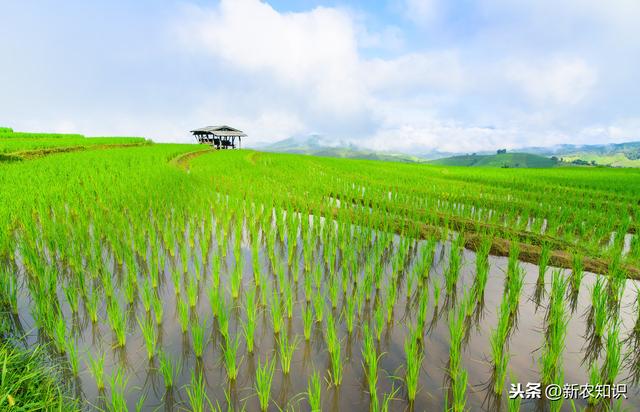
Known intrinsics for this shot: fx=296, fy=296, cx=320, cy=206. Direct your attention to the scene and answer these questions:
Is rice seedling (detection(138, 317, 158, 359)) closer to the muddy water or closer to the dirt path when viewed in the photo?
the muddy water

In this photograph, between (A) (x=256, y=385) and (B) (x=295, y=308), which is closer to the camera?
(A) (x=256, y=385)

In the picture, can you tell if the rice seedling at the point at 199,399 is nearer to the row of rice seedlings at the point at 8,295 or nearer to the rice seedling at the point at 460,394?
the rice seedling at the point at 460,394

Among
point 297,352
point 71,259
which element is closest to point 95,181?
point 71,259

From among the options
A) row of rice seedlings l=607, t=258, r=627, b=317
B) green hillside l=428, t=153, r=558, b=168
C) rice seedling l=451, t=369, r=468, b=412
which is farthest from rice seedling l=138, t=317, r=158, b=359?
green hillside l=428, t=153, r=558, b=168

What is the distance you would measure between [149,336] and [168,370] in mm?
468

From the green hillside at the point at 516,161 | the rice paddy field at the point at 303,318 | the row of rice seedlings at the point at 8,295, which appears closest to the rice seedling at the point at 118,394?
the rice paddy field at the point at 303,318

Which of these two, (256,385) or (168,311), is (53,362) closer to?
(168,311)

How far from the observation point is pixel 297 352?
2.34 meters

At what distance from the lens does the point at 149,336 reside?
7.53 feet

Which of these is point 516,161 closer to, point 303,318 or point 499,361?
point 499,361

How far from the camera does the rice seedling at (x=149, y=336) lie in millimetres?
2184

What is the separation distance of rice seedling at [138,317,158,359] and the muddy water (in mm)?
63

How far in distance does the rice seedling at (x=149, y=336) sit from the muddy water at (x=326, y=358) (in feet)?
0.21

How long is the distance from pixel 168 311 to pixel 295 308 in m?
1.21
